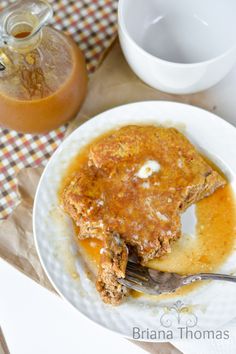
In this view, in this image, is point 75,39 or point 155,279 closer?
point 155,279

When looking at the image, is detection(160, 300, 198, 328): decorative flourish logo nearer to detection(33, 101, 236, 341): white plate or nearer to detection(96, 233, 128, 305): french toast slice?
detection(33, 101, 236, 341): white plate

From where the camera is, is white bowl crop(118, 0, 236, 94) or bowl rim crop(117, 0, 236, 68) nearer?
bowl rim crop(117, 0, 236, 68)

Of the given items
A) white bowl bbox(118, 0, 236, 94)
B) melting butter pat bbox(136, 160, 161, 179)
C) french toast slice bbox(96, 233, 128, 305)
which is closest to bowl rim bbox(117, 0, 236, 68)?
white bowl bbox(118, 0, 236, 94)

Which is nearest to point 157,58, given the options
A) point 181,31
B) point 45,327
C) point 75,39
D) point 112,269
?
point 181,31

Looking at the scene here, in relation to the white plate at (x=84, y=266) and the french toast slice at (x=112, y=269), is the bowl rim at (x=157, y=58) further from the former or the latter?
the french toast slice at (x=112, y=269)

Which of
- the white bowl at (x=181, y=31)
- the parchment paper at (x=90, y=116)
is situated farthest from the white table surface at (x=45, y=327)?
the white bowl at (x=181, y=31)

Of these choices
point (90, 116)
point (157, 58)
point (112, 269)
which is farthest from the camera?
point (90, 116)

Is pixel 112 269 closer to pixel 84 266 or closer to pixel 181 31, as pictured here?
pixel 84 266
